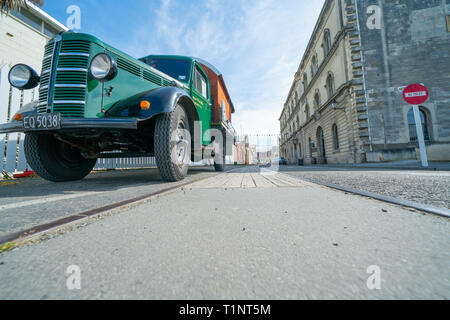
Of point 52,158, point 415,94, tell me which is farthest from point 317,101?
point 52,158

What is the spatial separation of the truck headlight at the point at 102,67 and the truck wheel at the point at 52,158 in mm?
1526

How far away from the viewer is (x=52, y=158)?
301 centimetres

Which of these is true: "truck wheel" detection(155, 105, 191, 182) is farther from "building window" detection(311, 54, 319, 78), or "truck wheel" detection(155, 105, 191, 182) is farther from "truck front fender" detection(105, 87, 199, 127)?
"building window" detection(311, 54, 319, 78)

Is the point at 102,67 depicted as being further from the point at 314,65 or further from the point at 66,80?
the point at 314,65

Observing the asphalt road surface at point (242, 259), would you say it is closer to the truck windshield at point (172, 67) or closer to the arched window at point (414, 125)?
the truck windshield at point (172, 67)

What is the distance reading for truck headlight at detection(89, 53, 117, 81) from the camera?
2314 mm

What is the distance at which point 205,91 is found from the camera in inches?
197

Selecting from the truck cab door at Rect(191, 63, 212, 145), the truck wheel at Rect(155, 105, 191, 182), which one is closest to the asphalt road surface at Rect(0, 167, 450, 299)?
the truck wheel at Rect(155, 105, 191, 182)

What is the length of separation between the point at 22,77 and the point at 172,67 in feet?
7.74

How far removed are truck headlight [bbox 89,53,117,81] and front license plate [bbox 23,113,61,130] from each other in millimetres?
640

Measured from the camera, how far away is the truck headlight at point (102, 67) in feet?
7.59

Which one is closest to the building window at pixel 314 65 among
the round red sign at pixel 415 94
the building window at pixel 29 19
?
the round red sign at pixel 415 94
